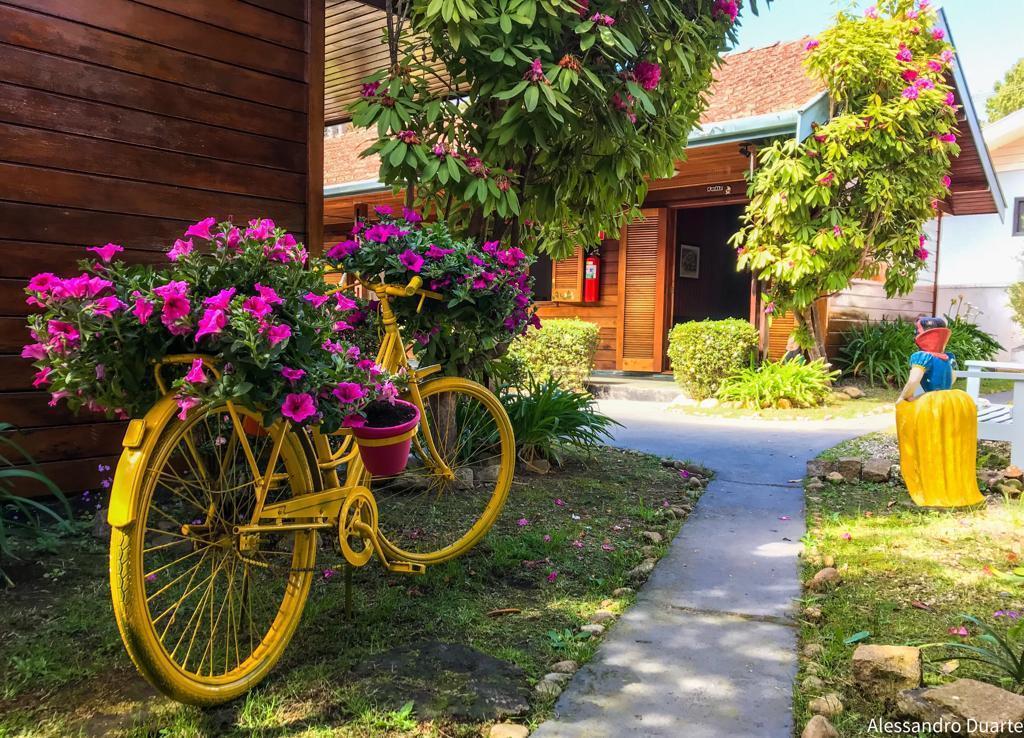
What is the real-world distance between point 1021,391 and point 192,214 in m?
4.99

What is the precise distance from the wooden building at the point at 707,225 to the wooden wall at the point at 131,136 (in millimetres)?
5253

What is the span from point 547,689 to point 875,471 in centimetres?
356

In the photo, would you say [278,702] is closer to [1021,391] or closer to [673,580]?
[673,580]

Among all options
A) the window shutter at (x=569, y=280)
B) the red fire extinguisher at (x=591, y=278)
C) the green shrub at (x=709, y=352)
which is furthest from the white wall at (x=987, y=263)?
the green shrub at (x=709, y=352)

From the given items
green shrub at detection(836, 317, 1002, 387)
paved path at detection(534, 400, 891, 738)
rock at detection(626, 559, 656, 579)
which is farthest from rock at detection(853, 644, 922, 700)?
green shrub at detection(836, 317, 1002, 387)

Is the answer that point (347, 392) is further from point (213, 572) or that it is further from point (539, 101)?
point (539, 101)

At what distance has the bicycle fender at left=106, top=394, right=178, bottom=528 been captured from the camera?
178cm

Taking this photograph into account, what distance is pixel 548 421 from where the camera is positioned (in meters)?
4.91

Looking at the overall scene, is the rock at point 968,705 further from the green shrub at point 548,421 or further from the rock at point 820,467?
the rock at point 820,467

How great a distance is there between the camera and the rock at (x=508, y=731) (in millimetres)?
1896

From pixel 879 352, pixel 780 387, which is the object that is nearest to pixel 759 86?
pixel 879 352

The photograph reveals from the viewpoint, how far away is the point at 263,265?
1961 millimetres

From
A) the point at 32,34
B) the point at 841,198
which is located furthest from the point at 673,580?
the point at 841,198

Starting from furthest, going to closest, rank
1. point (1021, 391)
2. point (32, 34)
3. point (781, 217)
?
point (781, 217) < point (1021, 391) < point (32, 34)
